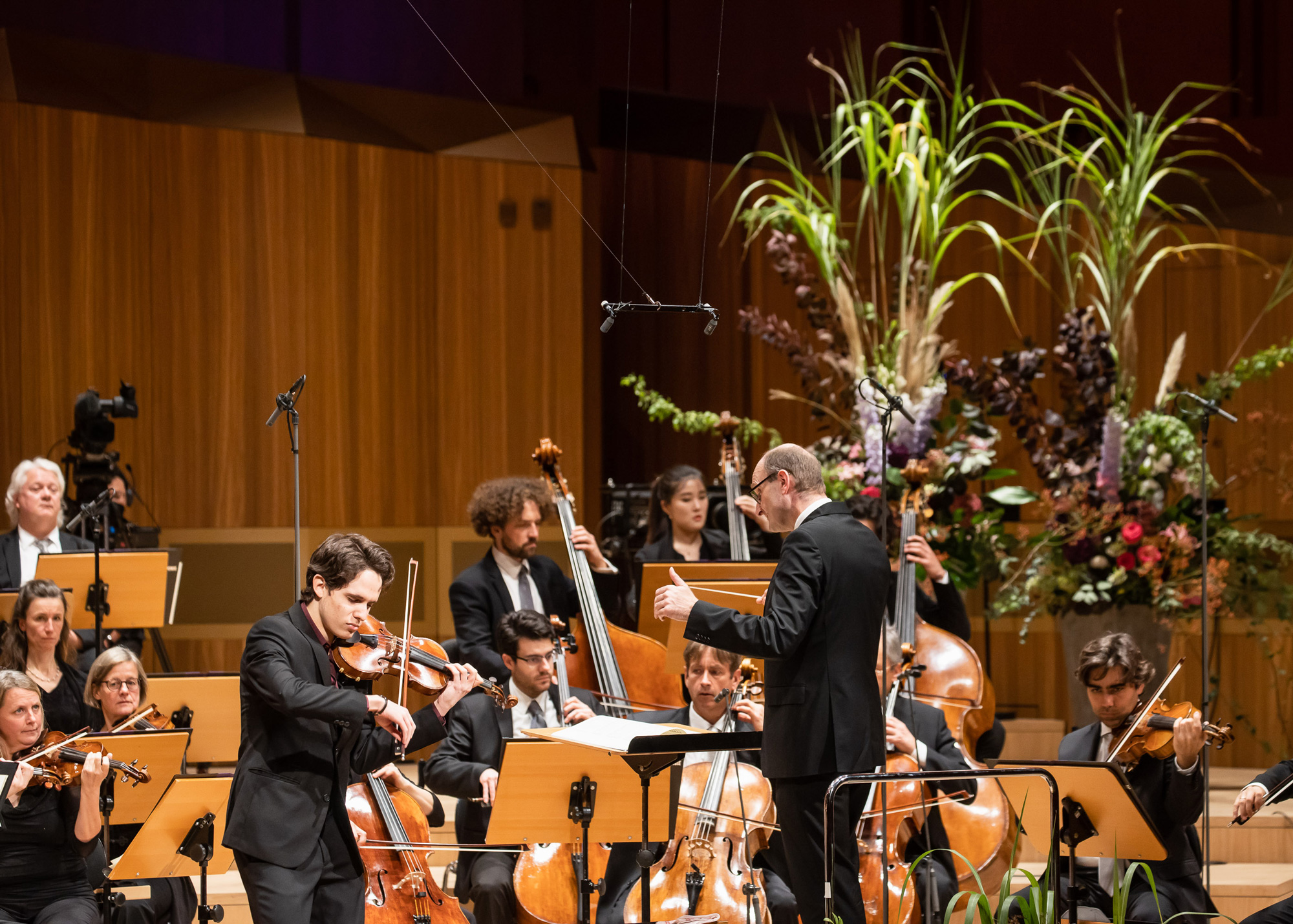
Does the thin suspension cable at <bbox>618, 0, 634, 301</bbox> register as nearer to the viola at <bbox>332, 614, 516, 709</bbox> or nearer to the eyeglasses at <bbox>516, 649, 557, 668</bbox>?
the eyeglasses at <bbox>516, 649, 557, 668</bbox>

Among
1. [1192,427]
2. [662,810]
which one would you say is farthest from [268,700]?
[1192,427]

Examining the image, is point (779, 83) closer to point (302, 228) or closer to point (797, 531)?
point (302, 228)

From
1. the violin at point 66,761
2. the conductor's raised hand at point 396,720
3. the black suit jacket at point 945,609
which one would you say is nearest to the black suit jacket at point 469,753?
the violin at point 66,761

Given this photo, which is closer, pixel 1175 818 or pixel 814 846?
pixel 814 846

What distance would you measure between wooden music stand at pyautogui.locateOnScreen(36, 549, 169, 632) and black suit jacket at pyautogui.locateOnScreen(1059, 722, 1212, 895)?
9.35 feet

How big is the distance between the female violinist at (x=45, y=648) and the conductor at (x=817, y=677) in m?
1.97

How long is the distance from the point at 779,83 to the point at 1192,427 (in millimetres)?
2906

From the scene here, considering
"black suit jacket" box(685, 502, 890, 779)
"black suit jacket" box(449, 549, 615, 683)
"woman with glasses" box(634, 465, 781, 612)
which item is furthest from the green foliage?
"black suit jacket" box(685, 502, 890, 779)

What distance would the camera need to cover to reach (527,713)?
423 centimetres

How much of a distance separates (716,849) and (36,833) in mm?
1697

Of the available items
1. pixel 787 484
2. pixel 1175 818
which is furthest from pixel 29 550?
pixel 1175 818

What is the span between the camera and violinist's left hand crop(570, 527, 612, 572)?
15.3 ft

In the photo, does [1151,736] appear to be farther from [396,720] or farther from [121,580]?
[121,580]

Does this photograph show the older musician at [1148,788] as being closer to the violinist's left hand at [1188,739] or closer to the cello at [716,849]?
the violinist's left hand at [1188,739]
